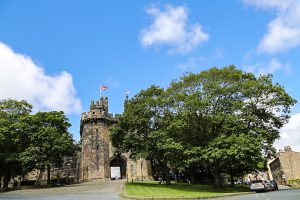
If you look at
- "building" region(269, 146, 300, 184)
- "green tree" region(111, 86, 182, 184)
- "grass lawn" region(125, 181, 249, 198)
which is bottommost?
"grass lawn" region(125, 181, 249, 198)

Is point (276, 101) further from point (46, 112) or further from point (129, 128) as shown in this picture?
point (46, 112)

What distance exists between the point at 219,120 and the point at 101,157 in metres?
28.2

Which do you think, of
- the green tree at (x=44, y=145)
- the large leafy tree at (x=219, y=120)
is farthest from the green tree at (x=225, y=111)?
the green tree at (x=44, y=145)

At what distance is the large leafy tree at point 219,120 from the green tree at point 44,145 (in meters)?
11.1

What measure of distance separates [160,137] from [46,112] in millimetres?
16483

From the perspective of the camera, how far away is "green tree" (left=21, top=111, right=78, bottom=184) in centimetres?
3747

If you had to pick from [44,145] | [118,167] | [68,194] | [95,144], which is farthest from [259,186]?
[118,167]

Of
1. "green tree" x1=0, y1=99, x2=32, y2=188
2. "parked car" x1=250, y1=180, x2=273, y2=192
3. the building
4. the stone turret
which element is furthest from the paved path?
the building

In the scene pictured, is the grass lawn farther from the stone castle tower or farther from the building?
the building

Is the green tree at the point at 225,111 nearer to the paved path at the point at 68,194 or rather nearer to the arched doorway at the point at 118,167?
the paved path at the point at 68,194

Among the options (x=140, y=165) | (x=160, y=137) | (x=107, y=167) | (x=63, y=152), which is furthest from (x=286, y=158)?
(x=63, y=152)

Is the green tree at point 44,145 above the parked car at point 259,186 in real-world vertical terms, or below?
above

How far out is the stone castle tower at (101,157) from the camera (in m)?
51.9

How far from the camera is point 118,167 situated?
57219 millimetres
